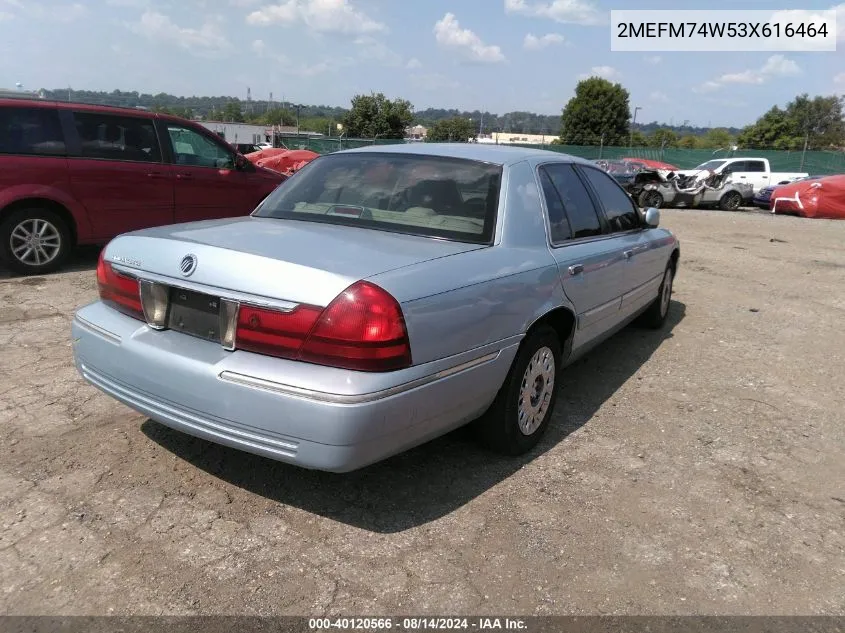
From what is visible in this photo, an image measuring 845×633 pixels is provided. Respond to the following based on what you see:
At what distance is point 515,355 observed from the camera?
328 centimetres

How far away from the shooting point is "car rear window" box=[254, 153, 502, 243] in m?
3.38

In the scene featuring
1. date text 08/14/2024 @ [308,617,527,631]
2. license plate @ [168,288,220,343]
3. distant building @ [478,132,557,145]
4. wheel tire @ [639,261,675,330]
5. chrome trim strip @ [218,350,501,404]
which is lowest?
date text 08/14/2024 @ [308,617,527,631]

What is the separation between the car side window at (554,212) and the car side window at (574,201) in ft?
0.04

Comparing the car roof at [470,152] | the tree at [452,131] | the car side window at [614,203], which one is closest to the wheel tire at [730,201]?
A: the car side window at [614,203]

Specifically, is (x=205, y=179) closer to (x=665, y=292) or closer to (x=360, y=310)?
(x=665, y=292)

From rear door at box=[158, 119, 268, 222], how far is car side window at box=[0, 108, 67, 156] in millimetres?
1178

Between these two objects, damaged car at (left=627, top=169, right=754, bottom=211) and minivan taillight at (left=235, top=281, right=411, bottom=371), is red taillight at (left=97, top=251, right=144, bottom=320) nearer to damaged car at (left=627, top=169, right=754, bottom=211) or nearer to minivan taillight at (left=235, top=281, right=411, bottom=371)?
minivan taillight at (left=235, top=281, right=411, bottom=371)

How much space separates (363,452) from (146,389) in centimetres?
103

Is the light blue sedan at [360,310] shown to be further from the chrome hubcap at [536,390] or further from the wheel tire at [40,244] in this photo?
the wheel tire at [40,244]

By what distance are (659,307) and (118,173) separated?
5.90 meters

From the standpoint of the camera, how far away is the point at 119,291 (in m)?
3.13

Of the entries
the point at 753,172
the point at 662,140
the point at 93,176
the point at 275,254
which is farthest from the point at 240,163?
the point at 662,140

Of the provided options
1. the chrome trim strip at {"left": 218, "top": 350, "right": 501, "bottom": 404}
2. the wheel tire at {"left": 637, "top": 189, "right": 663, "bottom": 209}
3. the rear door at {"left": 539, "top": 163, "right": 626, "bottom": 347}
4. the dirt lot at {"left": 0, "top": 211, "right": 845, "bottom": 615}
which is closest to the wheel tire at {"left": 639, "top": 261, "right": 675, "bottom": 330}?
the dirt lot at {"left": 0, "top": 211, "right": 845, "bottom": 615}

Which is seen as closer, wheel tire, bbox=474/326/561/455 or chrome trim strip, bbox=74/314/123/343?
chrome trim strip, bbox=74/314/123/343
